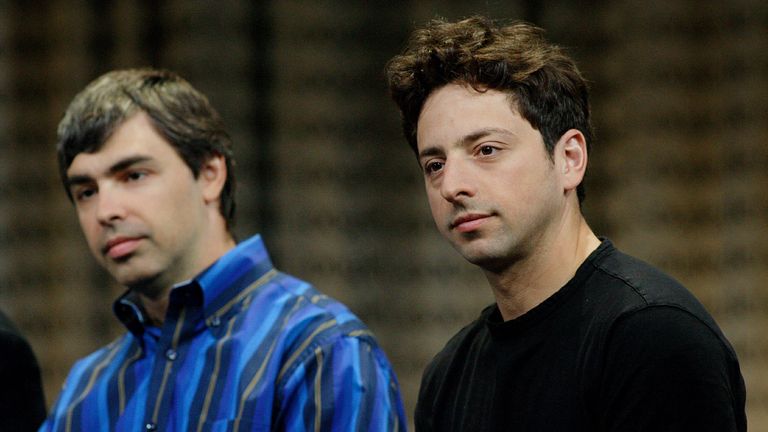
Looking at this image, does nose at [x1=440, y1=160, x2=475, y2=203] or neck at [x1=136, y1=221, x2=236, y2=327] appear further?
neck at [x1=136, y1=221, x2=236, y2=327]

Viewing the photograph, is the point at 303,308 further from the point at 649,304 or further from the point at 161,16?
the point at 161,16

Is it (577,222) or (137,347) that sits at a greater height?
(577,222)

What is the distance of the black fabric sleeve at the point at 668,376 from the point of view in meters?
1.71

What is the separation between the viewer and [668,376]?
68.1 inches

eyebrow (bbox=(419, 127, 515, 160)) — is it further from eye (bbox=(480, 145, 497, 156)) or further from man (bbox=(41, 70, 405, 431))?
man (bbox=(41, 70, 405, 431))

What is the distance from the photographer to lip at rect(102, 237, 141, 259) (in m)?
2.57

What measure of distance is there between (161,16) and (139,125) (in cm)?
233

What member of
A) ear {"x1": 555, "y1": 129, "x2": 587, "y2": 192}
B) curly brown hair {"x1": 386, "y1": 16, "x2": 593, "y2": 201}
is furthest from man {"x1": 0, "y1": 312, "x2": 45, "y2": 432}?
ear {"x1": 555, "y1": 129, "x2": 587, "y2": 192}

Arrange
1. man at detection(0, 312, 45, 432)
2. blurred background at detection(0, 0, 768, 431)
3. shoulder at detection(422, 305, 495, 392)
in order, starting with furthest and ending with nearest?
blurred background at detection(0, 0, 768, 431) → man at detection(0, 312, 45, 432) → shoulder at detection(422, 305, 495, 392)

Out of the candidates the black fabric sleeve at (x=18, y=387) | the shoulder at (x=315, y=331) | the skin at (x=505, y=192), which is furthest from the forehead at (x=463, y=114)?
the black fabric sleeve at (x=18, y=387)

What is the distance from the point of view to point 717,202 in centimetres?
472

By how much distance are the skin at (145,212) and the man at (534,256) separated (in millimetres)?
663

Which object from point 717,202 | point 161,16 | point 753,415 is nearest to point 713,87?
point 717,202

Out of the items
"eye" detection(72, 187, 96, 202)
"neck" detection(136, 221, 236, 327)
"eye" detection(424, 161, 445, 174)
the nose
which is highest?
"eye" detection(424, 161, 445, 174)
